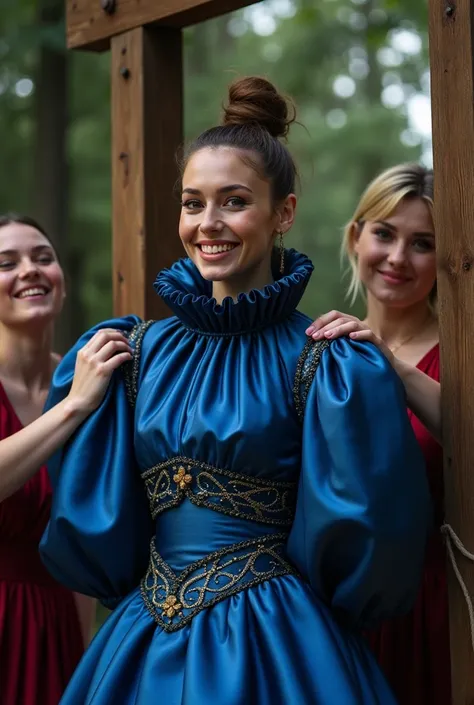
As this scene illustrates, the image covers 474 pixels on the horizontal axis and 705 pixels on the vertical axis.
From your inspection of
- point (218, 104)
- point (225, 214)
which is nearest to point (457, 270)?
point (225, 214)

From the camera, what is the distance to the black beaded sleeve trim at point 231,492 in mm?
2502

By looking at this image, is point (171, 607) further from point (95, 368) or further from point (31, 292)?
point (31, 292)

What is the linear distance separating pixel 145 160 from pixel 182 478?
4.45 feet

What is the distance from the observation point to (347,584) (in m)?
2.40

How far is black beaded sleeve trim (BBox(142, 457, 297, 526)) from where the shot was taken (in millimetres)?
2502

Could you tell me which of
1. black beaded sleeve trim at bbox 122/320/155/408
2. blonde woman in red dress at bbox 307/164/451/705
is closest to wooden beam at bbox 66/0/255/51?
blonde woman in red dress at bbox 307/164/451/705

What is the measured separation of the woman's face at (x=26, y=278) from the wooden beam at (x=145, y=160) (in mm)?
217

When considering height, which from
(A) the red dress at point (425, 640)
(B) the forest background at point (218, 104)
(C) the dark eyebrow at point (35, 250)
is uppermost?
(B) the forest background at point (218, 104)

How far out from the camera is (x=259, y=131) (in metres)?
2.68

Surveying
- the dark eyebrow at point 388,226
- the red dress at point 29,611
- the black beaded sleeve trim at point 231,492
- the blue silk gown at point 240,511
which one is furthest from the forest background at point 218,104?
the black beaded sleeve trim at point 231,492

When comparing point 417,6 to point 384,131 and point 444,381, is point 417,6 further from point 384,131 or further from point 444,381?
point 444,381

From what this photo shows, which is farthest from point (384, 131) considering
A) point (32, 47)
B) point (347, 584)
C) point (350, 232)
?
point (347, 584)

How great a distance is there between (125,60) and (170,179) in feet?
1.38

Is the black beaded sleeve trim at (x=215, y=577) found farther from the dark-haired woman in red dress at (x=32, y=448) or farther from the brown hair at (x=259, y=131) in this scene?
the brown hair at (x=259, y=131)
